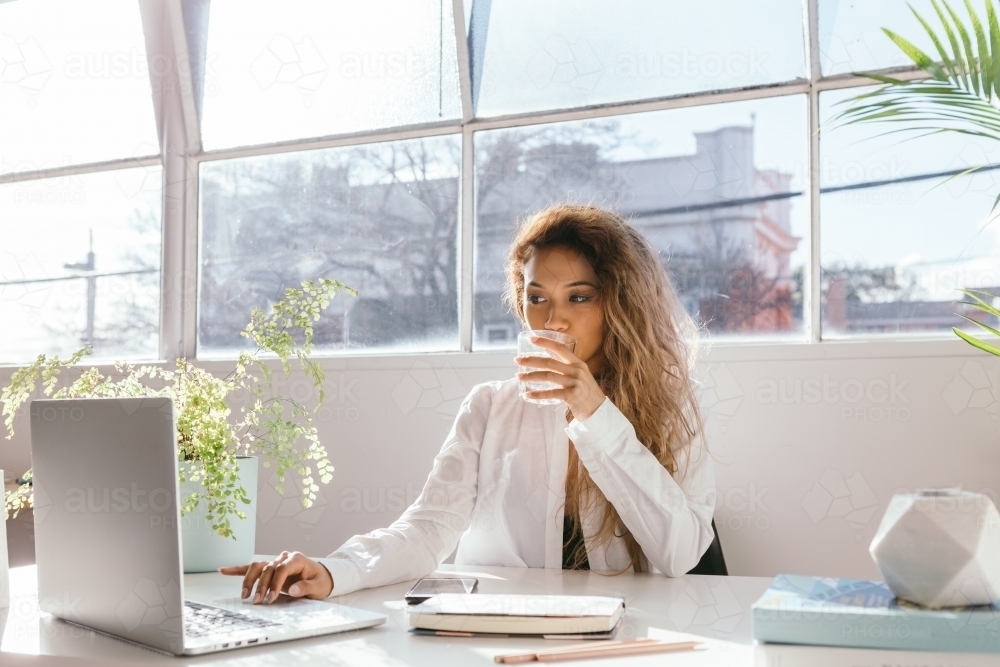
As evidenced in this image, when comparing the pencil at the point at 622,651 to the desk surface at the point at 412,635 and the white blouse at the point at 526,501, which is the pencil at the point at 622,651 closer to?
the desk surface at the point at 412,635

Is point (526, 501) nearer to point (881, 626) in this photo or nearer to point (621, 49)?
point (881, 626)

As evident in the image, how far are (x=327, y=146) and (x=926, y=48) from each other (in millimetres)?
1837

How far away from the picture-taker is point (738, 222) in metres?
2.61

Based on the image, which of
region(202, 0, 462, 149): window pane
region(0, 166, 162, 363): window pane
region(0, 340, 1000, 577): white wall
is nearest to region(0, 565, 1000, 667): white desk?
region(0, 340, 1000, 577): white wall

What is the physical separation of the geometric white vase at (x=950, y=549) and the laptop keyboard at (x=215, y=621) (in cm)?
75

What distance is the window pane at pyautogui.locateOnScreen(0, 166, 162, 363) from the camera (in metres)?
3.38

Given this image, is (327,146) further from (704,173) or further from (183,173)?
(704,173)

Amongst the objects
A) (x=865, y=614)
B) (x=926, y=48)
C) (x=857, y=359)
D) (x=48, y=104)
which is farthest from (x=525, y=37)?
(x=865, y=614)

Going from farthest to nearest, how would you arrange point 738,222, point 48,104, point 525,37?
point 48,104
point 525,37
point 738,222

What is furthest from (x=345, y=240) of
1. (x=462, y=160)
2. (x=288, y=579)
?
(x=288, y=579)

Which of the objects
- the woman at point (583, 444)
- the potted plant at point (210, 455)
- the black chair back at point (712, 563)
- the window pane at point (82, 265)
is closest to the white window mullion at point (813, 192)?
the woman at point (583, 444)

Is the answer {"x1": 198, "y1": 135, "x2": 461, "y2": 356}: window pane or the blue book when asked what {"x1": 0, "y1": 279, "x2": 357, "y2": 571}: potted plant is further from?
{"x1": 198, "y1": 135, "x2": 461, "y2": 356}: window pane

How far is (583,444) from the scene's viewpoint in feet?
5.40

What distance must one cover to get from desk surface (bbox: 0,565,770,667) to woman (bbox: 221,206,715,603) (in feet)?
0.61
